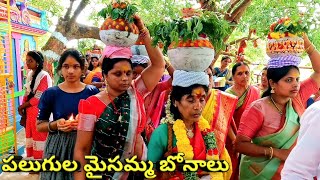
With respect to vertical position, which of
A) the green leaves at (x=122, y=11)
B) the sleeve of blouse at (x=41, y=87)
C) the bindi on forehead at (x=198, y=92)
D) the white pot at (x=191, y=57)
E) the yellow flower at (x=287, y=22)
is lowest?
the sleeve of blouse at (x=41, y=87)

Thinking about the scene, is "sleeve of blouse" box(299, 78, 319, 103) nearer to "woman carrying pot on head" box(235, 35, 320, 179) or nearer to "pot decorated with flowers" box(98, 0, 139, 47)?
"woman carrying pot on head" box(235, 35, 320, 179)

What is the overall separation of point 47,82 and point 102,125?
3285 millimetres

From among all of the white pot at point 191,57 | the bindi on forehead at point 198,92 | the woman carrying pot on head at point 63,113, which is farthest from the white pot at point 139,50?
the bindi on forehead at point 198,92

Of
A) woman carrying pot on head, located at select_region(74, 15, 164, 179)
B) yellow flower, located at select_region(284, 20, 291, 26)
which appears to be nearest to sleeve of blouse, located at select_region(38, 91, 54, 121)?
woman carrying pot on head, located at select_region(74, 15, 164, 179)

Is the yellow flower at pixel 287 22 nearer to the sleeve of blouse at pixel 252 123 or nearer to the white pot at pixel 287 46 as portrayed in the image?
the white pot at pixel 287 46

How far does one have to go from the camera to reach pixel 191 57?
2.45 metres

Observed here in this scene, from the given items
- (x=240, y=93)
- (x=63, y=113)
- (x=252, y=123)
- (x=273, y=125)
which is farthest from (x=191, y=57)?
(x=240, y=93)

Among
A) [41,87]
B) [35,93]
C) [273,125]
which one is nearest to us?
[273,125]

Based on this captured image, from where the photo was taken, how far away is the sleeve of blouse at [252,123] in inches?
108

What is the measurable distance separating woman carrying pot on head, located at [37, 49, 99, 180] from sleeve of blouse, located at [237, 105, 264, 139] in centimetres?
131

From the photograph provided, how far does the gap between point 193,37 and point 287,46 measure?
2.85 ft

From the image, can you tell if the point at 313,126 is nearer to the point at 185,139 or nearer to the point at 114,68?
the point at 185,139

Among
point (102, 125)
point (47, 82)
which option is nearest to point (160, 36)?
point (102, 125)

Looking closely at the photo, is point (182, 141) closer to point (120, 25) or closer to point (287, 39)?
point (120, 25)
